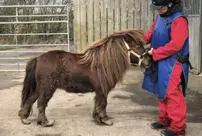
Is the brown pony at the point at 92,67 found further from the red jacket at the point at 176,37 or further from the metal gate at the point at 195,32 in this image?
the metal gate at the point at 195,32

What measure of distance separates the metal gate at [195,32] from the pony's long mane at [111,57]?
3.71 meters

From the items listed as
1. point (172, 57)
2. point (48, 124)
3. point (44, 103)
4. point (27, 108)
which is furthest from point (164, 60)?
point (27, 108)

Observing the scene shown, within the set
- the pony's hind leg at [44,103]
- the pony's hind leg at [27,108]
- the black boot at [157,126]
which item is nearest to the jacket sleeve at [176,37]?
the black boot at [157,126]

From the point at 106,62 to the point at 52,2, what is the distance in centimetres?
1173

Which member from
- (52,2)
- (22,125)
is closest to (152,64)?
(22,125)

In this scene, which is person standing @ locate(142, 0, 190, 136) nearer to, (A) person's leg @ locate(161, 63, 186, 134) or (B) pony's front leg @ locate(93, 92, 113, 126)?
(A) person's leg @ locate(161, 63, 186, 134)

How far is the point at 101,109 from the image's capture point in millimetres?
4363

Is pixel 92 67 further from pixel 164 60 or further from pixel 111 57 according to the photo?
pixel 164 60

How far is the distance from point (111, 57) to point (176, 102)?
1027mm

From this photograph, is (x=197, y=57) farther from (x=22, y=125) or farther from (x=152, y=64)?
(x=22, y=125)

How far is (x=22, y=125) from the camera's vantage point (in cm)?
445

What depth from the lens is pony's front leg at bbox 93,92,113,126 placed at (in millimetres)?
4316

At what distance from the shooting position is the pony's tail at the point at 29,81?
4.37m

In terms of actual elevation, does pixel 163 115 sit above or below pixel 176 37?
below
